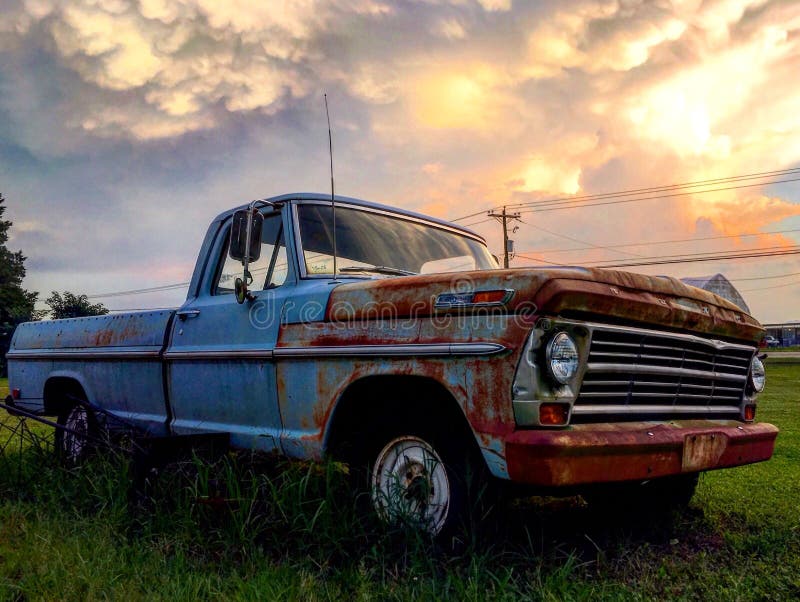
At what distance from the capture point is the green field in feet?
8.82

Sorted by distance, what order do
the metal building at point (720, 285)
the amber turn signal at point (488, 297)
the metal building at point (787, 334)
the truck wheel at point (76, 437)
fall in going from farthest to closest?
the metal building at point (787, 334), the metal building at point (720, 285), the truck wheel at point (76, 437), the amber turn signal at point (488, 297)

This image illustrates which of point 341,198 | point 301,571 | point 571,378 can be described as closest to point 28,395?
point 341,198

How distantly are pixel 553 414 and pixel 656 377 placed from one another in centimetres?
74

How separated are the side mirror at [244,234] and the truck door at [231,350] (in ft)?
0.55

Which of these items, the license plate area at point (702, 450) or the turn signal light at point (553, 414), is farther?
the license plate area at point (702, 450)

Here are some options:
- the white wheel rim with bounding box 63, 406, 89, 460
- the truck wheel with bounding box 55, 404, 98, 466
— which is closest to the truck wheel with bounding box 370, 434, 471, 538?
the truck wheel with bounding box 55, 404, 98, 466

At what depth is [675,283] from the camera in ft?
10.5

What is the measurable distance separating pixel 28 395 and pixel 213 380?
2731mm

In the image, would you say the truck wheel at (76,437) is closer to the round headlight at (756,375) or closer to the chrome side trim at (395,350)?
the chrome side trim at (395,350)

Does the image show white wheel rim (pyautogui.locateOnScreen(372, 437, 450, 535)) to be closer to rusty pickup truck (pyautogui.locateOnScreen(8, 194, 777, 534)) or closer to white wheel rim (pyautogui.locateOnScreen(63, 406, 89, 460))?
rusty pickup truck (pyautogui.locateOnScreen(8, 194, 777, 534))

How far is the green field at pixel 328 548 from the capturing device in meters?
2.69

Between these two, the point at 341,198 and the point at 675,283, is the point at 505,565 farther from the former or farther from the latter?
the point at 341,198

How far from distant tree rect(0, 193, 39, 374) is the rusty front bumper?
38.6m

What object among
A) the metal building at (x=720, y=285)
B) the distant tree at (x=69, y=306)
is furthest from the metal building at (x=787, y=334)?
the distant tree at (x=69, y=306)
